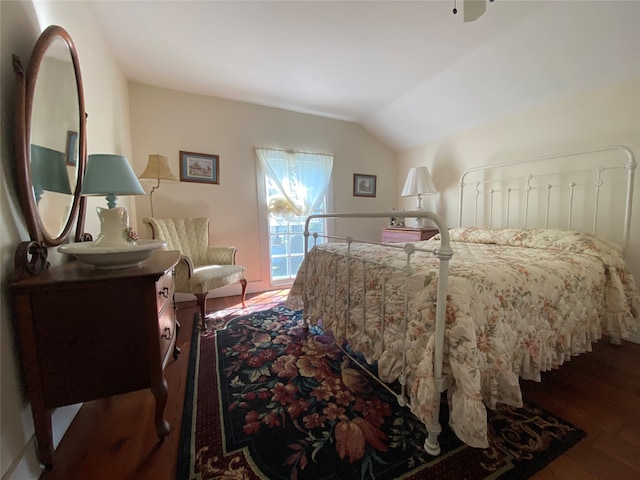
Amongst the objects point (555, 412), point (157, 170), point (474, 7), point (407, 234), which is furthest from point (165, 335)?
point (407, 234)

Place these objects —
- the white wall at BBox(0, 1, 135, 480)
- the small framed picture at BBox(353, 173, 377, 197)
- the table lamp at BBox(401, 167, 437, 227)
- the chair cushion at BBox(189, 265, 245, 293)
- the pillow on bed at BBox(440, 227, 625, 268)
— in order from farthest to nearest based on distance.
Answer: the small framed picture at BBox(353, 173, 377, 197), the table lamp at BBox(401, 167, 437, 227), the chair cushion at BBox(189, 265, 245, 293), the pillow on bed at BBox(440, 227, 625, 268), the white wall at BBox(0, 1, 135, 480)

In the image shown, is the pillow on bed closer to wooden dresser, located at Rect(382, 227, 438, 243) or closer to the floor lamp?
wooden dresser, located at Rect(382, 227, 438, 243)

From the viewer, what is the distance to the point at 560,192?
2373 millimetres

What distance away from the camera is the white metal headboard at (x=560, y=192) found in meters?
2.01

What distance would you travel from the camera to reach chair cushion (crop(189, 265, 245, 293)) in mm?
2268

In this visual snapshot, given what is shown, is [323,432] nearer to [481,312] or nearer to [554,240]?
[481,312]

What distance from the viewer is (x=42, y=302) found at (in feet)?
3.06

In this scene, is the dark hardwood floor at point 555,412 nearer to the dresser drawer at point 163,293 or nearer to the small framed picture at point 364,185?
the dresser drawer at point 163,293

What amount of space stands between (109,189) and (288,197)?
232 centimetres

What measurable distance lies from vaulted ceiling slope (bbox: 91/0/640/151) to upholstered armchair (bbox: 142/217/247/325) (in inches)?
59.2

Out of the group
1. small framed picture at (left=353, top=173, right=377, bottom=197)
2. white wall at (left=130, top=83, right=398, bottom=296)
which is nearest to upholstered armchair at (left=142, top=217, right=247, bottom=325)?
white wall at (left=130, top=83, right=398, bottom=296)

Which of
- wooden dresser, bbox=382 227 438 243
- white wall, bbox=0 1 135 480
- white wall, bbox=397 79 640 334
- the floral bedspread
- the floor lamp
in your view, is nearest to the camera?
A: white wall, bbox=0 1 135 480

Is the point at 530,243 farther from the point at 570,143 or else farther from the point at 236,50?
the point at 236,50

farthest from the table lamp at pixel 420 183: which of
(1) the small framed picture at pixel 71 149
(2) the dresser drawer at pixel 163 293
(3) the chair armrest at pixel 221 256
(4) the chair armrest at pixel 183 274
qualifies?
(1) the small framed picture at pixel 71 149
